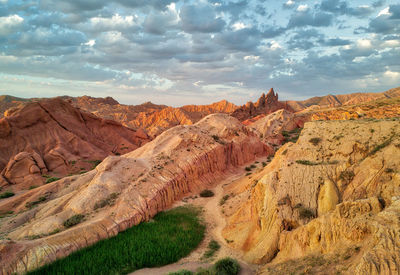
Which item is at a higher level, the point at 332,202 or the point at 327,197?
the point at 327,197

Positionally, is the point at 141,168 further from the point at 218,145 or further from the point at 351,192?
the point at 351,192

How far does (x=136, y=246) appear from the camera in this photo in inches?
547

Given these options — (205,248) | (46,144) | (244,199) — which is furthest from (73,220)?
(46,144)

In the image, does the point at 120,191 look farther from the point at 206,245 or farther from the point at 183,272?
the point at 183,272

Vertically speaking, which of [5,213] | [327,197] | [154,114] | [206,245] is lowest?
[5,213]

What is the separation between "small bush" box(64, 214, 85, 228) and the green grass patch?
9.64 feet

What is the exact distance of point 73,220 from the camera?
16125 millimetres

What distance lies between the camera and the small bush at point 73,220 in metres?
15.9

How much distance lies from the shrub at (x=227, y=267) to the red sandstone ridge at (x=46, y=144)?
2791 centimetres

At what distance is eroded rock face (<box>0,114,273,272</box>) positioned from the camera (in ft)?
43.9

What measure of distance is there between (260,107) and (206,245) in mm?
78173

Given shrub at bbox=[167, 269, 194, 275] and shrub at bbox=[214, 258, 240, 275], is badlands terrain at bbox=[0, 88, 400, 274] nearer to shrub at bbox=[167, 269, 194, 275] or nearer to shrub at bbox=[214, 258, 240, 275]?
shrub at bbox=[214, 258, 240, 275]

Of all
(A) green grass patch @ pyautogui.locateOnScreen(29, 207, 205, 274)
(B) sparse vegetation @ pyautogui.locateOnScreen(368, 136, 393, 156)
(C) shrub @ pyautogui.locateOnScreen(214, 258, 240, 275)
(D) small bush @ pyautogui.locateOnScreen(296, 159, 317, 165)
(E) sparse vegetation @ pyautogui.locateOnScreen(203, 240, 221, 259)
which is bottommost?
(E) sparse vegetation @ pyautogui.locateOnScreen(203, 240, 221, 259)

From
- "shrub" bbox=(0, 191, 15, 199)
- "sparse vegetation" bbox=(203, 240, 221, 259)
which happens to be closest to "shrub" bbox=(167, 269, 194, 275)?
"sparse vegetation" bbox=(203, 240, 221, 259)
